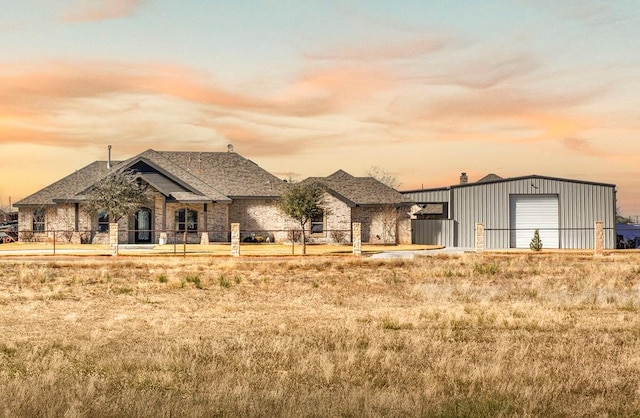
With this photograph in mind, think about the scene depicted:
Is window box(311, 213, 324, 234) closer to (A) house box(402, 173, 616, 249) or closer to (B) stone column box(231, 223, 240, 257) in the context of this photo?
(A) house box(402, 173, 616, 249)

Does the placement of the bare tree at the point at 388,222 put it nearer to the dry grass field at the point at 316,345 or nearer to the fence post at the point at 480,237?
the fence post at the point at 480,237

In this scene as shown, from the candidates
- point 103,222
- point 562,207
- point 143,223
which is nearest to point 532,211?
point 562,207

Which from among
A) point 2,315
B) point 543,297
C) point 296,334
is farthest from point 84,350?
point 543,297

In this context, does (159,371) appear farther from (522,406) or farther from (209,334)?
(522,406)

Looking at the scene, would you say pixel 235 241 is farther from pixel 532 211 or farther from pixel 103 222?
pixel 532 211

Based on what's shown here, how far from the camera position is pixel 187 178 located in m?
52.5

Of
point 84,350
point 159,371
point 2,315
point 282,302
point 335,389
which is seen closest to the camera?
point 335,389

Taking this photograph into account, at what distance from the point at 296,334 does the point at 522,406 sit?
635 centimetres

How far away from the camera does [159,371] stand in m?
11.4

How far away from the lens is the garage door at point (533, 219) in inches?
1884

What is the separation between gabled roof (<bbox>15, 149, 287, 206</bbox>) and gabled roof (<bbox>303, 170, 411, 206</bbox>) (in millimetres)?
3857

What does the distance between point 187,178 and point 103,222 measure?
21.4 feet

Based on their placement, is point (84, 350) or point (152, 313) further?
point (152, 313)

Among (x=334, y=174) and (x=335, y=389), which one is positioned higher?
(x=334, y=174)
